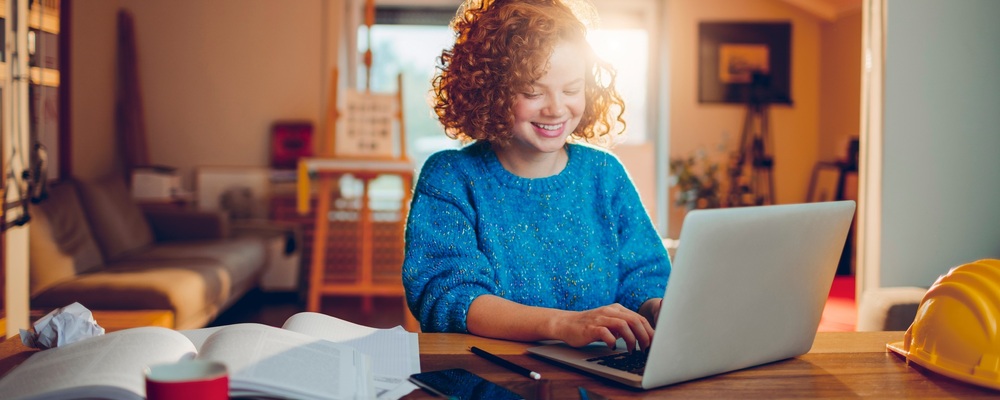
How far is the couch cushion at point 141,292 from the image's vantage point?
331 centimetres

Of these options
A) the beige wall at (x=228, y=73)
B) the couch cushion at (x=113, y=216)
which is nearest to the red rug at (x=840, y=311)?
the couch cushion at (x=113, y=216)

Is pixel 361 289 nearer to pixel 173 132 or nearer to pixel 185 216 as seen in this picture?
pixel 185 216

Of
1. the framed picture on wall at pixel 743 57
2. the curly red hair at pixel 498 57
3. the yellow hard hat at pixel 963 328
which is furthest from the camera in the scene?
the framed picture on wall at pixel 743 57

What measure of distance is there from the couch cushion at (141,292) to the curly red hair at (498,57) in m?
2.24

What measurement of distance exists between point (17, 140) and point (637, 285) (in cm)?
201

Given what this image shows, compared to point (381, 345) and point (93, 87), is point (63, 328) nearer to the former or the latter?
point (381, 345)

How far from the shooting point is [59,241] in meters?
3.67

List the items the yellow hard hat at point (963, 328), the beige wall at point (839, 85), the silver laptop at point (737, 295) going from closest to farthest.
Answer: the silver laptop at point (737, 295), the yellow hard hat at point (963, 328), the beige wall at point (839, 85)

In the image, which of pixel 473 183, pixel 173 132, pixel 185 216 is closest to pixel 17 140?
pixel 473 183

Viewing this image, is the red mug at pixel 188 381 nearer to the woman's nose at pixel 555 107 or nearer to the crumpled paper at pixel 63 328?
the crumpled paper at pixel 63 328

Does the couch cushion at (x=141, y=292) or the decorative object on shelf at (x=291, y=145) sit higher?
the decorative object on shelf at (x=291, y=145)

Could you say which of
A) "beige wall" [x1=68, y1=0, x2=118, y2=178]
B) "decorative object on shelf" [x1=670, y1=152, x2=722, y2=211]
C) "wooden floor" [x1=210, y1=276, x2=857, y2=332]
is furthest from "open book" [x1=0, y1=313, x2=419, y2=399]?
"decorative object on shelf" [x1=670, y1=152, x2=722, y2=211]

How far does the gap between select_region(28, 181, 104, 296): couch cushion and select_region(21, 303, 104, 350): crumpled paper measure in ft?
8.26

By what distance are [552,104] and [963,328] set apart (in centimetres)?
68
